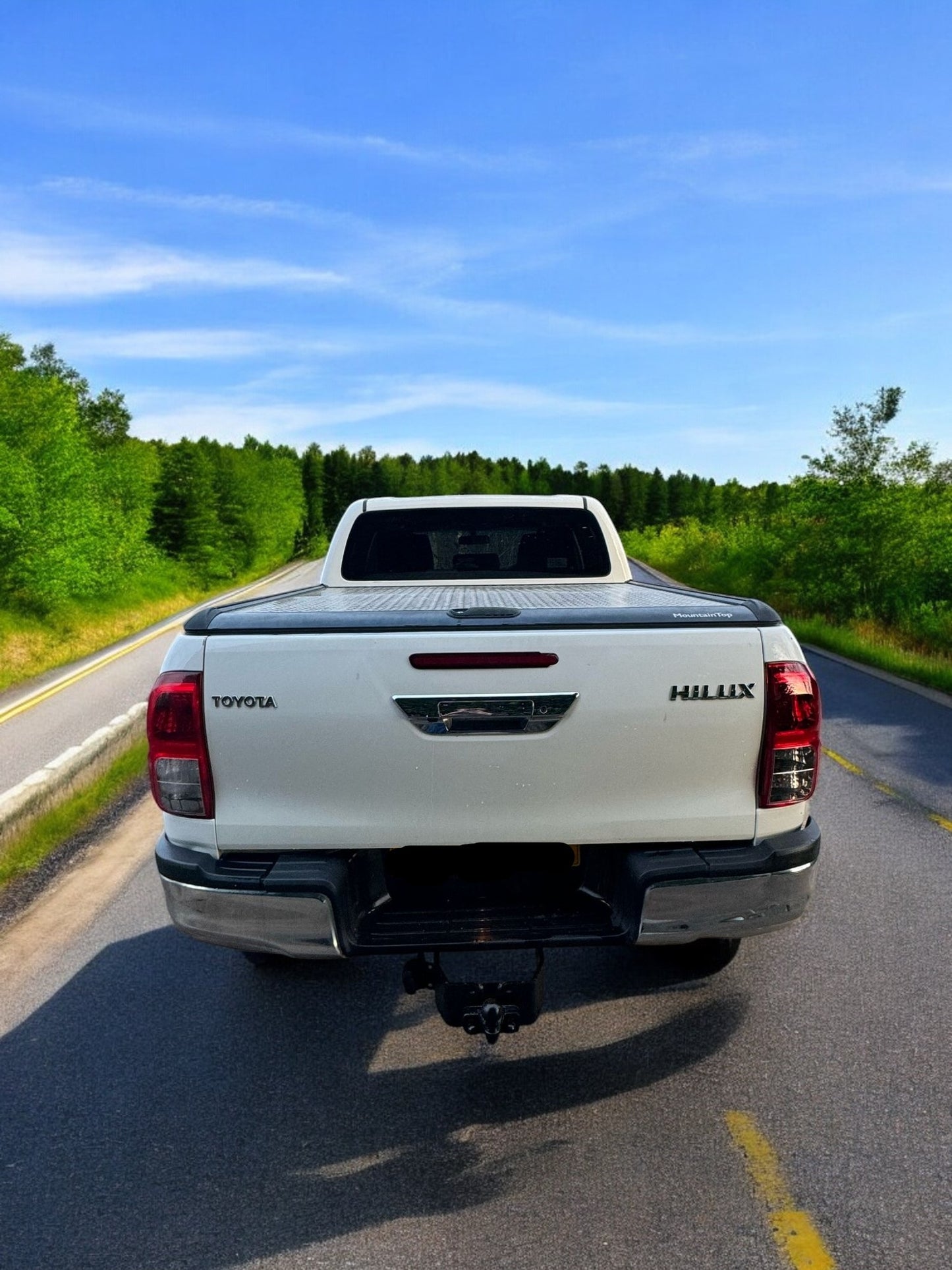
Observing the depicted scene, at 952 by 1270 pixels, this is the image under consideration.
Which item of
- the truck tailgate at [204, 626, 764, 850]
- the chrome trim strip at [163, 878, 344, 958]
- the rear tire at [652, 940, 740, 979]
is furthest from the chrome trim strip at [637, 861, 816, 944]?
the rear tire at [652, 940, 740, 979]

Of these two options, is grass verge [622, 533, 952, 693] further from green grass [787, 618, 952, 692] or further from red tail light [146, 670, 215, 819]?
red tail light [146, 670, 215, 819]

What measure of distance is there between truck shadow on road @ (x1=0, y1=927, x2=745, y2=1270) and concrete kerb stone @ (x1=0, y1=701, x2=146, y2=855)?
3273 millimetres

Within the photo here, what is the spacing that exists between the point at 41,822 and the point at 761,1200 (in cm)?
627

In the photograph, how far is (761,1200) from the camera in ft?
10.0

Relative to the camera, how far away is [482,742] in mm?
3400

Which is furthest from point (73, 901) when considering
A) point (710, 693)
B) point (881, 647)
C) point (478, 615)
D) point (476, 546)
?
point (881, 647)

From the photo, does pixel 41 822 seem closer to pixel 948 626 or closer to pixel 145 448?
pixel 948 626

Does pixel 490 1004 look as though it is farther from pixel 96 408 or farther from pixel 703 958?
pixel 96 408

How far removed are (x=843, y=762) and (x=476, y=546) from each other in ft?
15.4

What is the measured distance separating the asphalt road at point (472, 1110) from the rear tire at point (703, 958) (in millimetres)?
64

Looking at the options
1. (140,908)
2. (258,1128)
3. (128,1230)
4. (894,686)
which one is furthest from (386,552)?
(894,686)

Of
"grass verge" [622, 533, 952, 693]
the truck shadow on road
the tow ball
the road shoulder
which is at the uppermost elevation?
the tow ball

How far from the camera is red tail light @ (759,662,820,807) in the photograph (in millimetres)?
3436

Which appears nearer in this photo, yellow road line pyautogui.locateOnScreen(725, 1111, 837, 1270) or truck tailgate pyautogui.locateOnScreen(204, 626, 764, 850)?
yellow road line pyautogui.locateOnScreen(725, 1111, 837, 1270)
